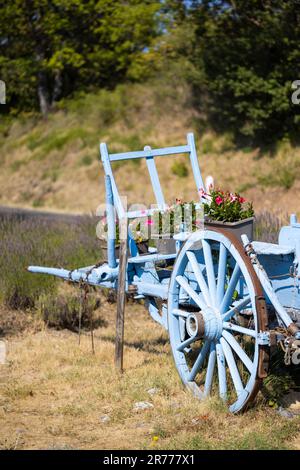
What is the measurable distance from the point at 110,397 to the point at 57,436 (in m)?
0.81

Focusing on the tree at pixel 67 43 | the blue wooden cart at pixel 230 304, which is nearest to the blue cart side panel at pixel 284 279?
the blue wooden cart at pixel 230 304

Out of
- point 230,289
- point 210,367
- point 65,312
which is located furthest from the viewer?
point 65,312

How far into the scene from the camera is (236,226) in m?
5.48

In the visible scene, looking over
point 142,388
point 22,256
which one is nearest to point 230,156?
point 22,256

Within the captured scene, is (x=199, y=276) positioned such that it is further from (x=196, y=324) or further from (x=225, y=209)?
(x=225, y=209)

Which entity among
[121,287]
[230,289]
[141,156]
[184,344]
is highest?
[141,156]

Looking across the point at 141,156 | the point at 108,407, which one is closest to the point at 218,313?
the point at 108,407

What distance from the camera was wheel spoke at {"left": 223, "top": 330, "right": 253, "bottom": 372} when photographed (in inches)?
199

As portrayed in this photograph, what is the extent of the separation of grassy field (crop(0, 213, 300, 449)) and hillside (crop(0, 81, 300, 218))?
32.1 ft

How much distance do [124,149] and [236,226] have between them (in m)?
18.7

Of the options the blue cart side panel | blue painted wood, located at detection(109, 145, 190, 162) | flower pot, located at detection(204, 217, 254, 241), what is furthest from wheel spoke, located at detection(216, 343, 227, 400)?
blue painted wood, located at detection(109, 145, 190, 162)

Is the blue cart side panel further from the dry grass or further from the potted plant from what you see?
the dry grass

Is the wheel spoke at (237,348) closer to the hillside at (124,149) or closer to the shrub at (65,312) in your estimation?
the shrub at (65,312)
